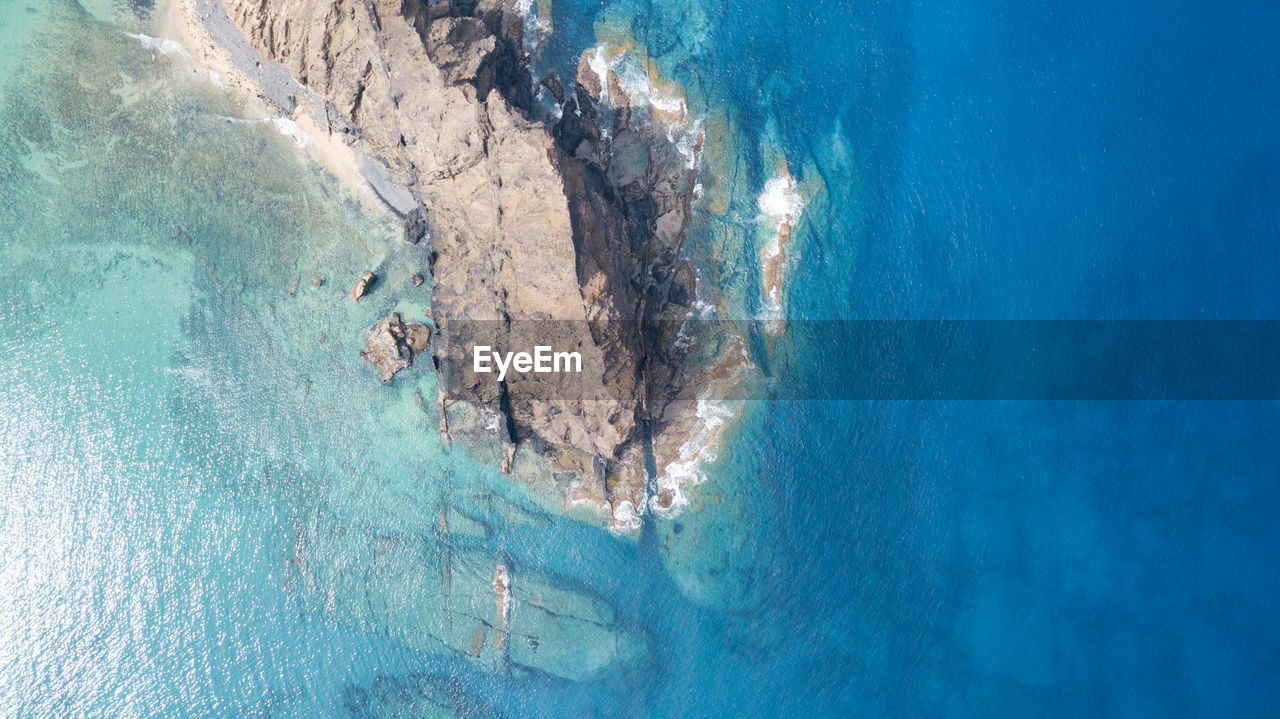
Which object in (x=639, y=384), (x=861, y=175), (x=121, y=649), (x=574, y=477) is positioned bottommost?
(x=121, y=649)

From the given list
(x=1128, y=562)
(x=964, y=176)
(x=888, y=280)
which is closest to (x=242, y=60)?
(x=888, y=280)

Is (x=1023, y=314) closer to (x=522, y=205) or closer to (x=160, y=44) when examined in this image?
(x=522, y=205)

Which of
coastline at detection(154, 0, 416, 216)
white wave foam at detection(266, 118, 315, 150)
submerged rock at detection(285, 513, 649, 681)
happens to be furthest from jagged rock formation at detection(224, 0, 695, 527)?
submerged rock at detection(285, 513, 649, 681)

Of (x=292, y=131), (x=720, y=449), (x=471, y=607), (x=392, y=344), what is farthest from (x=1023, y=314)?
(x=292, y=131)

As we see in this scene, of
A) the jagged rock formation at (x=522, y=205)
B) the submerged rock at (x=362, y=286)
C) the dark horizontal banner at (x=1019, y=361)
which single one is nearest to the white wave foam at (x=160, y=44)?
the jagged rock formation at (x=522, y=205)

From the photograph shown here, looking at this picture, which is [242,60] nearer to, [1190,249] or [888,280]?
Answer: [888,280]

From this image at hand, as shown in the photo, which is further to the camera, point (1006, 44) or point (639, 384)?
point (1006, 44)
